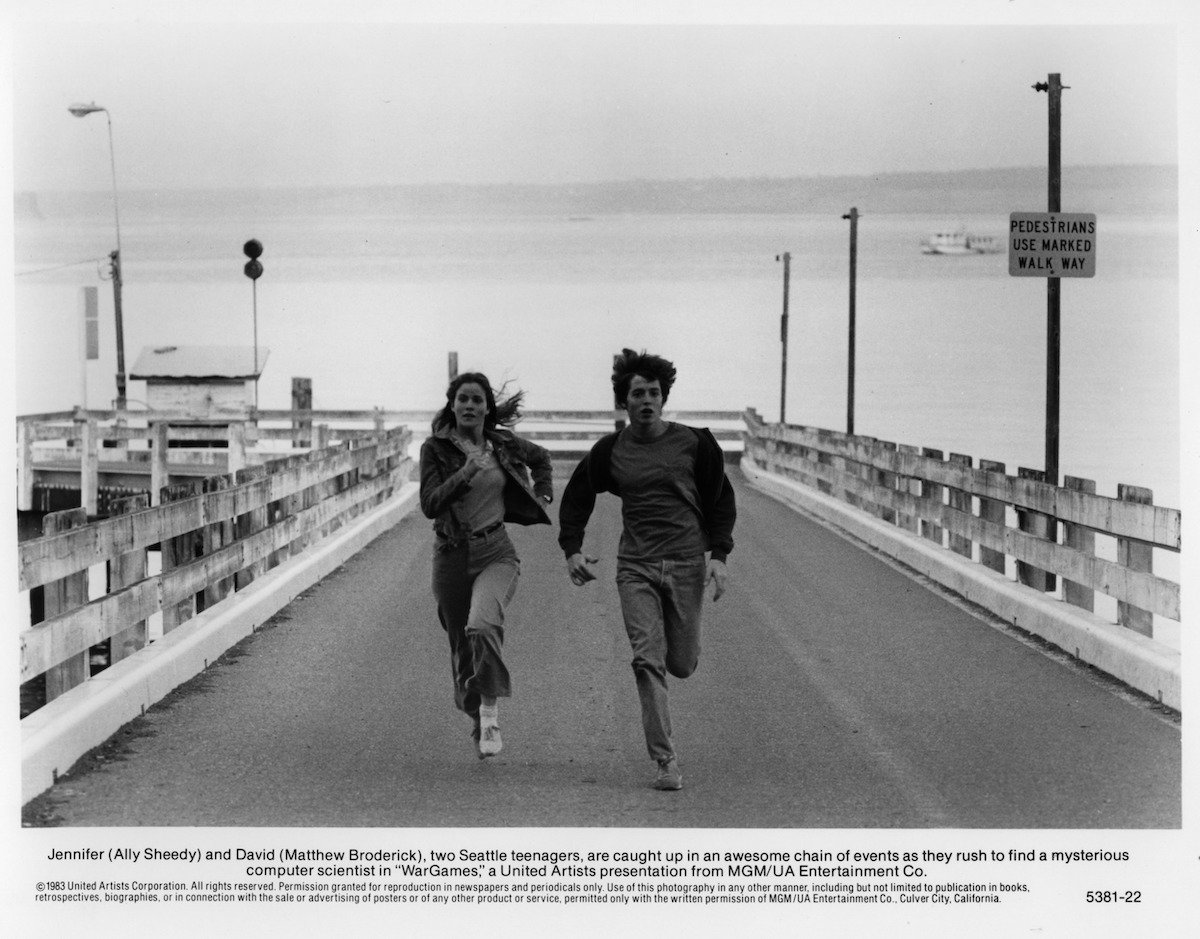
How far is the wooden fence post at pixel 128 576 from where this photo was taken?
10.4m

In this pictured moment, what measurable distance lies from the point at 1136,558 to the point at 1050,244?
348cm

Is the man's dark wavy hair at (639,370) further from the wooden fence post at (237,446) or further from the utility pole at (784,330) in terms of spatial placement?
the utility pole at (784,330)

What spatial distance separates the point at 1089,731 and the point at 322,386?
398ft

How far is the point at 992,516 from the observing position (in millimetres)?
16000

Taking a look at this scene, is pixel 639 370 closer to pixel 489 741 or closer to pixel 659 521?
pixel 659 521

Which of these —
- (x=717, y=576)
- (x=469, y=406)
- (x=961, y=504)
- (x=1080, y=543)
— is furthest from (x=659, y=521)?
(x=961, y=504)

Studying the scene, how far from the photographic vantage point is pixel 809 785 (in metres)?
8.60

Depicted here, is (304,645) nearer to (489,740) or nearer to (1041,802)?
(489,740)

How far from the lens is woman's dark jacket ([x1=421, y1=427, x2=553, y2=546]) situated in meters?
8.81

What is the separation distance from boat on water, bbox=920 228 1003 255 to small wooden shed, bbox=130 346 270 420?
122574mm

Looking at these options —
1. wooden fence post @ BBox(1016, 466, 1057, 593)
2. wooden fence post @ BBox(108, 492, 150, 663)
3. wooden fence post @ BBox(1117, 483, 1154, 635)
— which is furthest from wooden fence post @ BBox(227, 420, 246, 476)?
wooden fence post @ BBox(1117, 483, 1154, 635)

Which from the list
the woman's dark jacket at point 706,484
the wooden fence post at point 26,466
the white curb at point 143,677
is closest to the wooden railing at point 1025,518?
the woman's dark jacket at point 706,484

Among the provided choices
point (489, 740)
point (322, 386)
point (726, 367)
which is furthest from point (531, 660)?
point (726, 367)

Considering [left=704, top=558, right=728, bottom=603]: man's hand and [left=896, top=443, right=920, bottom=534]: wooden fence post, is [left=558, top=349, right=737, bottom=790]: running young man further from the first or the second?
[left=896, top=443, right=920, bottom=534]: wooden fence post
